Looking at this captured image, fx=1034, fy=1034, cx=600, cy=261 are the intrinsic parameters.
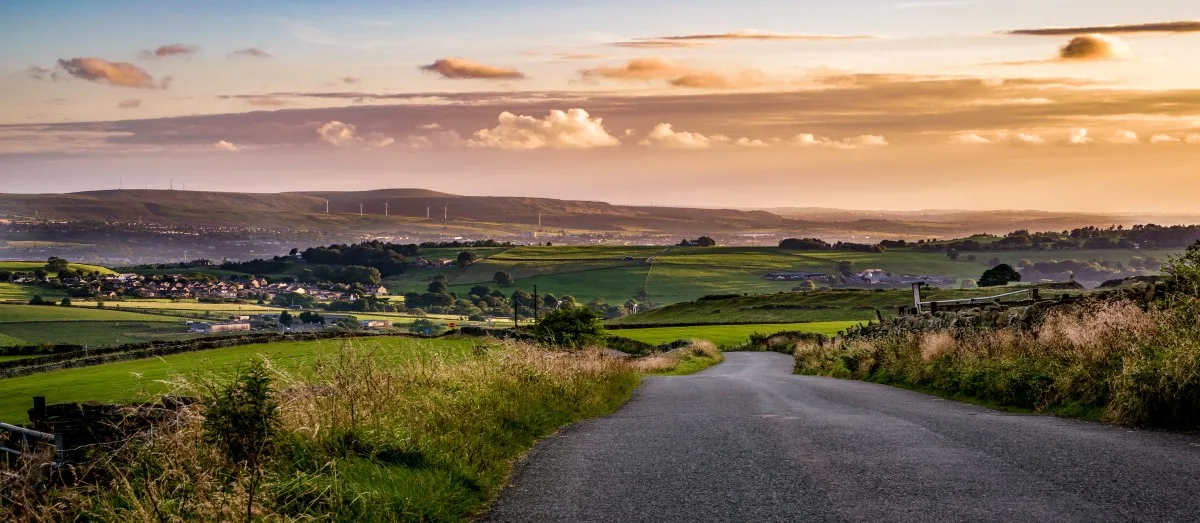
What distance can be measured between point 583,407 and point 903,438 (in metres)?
7.38

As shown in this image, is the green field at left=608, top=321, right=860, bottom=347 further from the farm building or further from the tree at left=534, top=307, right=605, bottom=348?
the farm building

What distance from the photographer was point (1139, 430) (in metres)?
14.8

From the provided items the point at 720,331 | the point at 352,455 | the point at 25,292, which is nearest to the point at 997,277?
the point at 720,331

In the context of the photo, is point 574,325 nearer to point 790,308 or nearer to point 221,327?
point 221,327

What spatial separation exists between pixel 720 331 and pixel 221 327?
208 ft

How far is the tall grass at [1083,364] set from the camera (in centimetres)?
1525

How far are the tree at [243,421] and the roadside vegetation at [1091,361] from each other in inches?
482

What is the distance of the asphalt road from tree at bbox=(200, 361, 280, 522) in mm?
2519

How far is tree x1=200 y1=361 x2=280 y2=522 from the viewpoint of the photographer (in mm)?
10492

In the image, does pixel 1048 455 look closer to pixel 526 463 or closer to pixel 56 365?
pixel 526 463

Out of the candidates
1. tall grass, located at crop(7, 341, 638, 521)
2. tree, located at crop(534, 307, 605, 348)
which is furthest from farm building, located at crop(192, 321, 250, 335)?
tall grass, located at crop(7, 341, 638, 521)

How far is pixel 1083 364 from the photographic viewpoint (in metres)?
19.2

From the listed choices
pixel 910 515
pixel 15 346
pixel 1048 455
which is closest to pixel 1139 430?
pixel 1048 455

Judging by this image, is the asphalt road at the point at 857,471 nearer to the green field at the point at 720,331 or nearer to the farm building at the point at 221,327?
the green field at the point at 720,331
